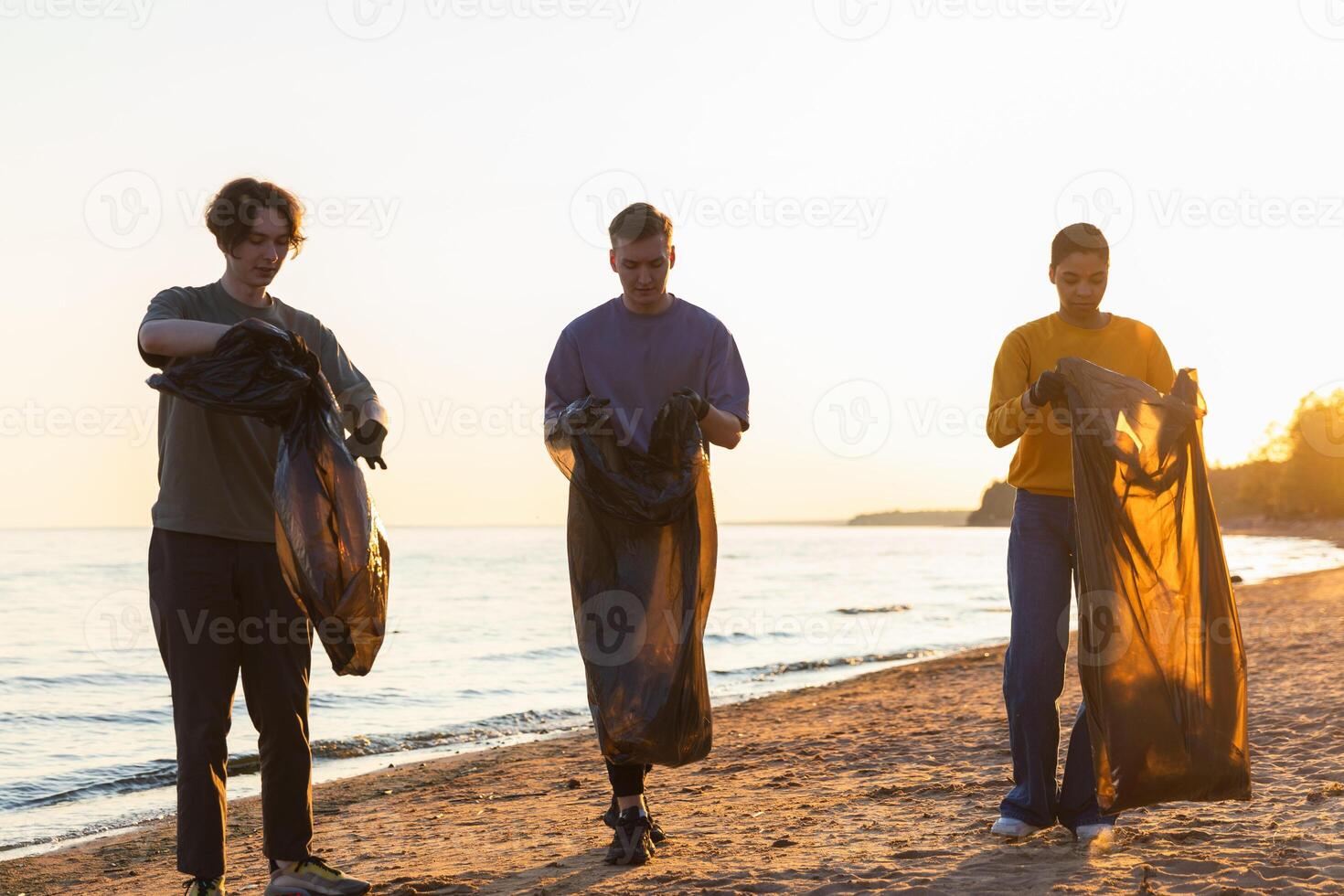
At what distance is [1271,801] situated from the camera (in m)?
4.38

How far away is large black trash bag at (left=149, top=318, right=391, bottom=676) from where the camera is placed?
3.19 meters

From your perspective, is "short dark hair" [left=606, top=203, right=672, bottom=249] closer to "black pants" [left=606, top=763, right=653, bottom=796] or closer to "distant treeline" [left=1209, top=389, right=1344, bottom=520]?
"black pants" [left=606, top=763, right=653, bottom=796]

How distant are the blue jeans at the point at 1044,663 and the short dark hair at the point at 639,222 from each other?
1486mm

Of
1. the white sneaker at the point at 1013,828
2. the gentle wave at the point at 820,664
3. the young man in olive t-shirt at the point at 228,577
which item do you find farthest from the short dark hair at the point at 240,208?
the gentle wave at the point at 820,664

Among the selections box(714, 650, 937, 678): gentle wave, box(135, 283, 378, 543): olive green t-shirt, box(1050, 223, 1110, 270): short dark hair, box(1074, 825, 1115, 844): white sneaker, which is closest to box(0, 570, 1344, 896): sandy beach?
box(1074, 825, 1115, 844): white sneaker

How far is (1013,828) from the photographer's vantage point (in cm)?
392

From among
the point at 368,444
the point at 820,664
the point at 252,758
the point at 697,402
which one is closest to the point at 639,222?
the point at 697,402

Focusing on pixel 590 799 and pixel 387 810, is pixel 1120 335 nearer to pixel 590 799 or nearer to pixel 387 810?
pixel 590 799

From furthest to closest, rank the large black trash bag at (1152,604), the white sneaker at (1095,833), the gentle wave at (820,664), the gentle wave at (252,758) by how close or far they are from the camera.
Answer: the gentle wave at (820,664)
the gentle wave at (252,758)
the white sneaker at (1095,833)
the large black trash bag at (1152,604)

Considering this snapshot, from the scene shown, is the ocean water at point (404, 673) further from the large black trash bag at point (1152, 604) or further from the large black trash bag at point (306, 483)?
the large black trash bag at point (1152, 604)

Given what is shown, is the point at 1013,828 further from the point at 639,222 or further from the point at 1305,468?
the point at 1305,468

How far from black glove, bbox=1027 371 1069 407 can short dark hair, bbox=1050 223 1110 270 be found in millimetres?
434

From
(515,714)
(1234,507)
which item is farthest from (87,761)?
(1234,507)

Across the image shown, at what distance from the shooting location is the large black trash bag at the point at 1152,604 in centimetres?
366
